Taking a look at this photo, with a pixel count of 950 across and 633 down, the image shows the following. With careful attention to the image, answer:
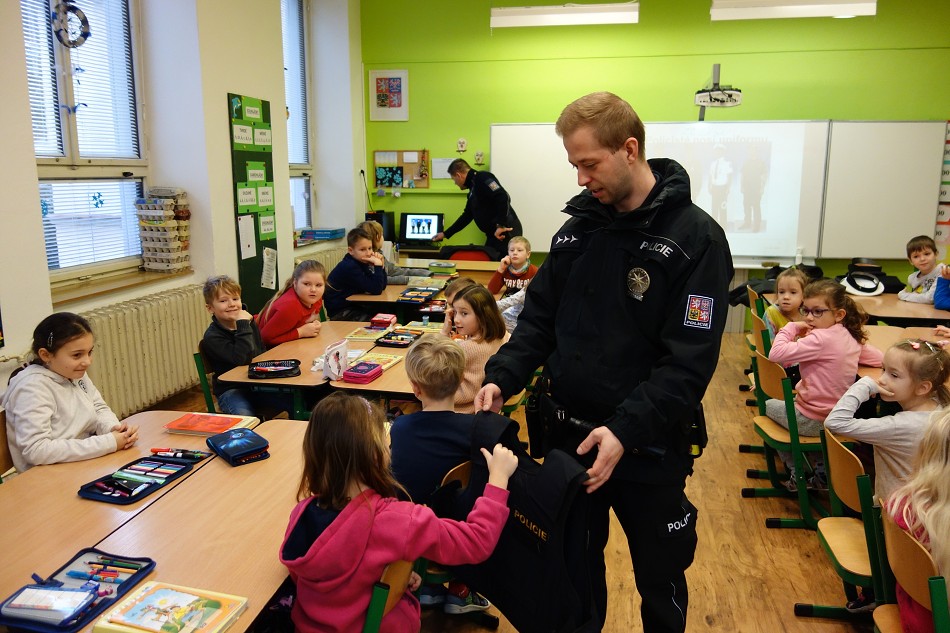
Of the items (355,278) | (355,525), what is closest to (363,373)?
(355,525)

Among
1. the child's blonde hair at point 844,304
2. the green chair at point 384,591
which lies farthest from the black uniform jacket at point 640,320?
the child's blonde hair at point 844,304

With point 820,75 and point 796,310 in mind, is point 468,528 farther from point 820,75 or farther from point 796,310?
point 820,75

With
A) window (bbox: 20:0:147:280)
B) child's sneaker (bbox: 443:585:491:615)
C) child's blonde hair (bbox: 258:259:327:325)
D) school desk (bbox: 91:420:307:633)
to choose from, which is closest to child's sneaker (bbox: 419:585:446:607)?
child's sneaker (bbox: 443:585:491:615)

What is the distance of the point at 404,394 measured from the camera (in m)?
2.98

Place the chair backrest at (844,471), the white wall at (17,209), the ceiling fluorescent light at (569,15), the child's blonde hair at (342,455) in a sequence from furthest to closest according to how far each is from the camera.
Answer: the ceiling fluorescent light at (569,15) → the white wall at (17,209) → the chair backrest at (844,471) → the child's blonde hair at (342,455)

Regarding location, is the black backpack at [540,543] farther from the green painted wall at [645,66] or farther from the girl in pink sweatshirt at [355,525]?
the green painted wall at [645,66]

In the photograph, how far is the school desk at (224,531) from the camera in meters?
1.59

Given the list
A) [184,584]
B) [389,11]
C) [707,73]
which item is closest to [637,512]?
[184,584]

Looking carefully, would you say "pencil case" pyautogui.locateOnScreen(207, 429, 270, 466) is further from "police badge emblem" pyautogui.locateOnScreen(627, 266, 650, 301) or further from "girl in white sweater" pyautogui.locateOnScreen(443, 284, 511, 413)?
"police badge emblem" pyautogui.locateOnScreen(627, 266, 650, 301)

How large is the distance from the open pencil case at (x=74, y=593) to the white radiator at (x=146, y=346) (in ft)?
8.95

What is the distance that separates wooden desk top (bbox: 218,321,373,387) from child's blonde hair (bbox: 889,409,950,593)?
221cm

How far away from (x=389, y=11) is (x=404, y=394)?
5.97m

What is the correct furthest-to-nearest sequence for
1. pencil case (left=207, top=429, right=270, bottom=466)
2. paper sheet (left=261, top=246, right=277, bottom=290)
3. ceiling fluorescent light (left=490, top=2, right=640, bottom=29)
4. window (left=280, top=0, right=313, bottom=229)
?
window (left=280, top=0, right=313, bottom=229) → ceiling fluorescent light (left=490, top=2, right=640, bottom=29) → paper sheet (left=261, top=246, right=277, bottom=290) → pencil case (left=207, top=429, right=270, bottom=466)

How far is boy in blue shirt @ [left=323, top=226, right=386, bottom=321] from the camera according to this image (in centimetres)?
505
